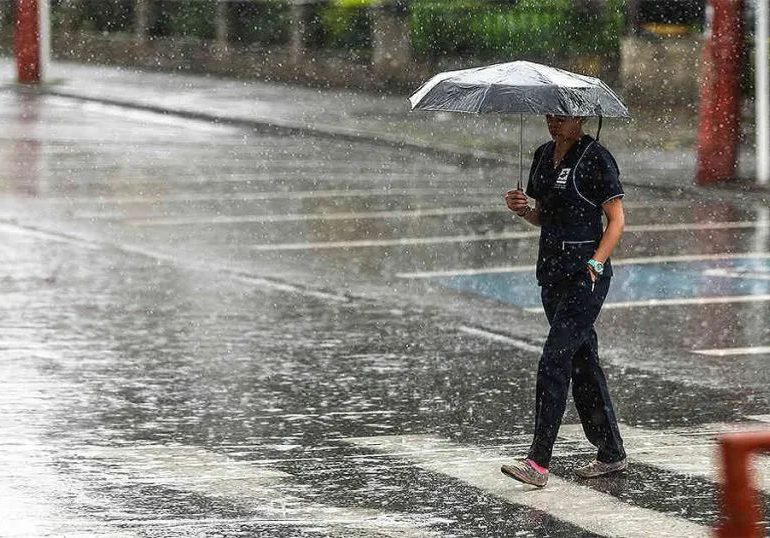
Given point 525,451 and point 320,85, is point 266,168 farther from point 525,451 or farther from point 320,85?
point 525,451

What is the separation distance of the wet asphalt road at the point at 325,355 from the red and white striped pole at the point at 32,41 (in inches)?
498

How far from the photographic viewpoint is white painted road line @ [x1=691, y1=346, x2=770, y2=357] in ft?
37.8

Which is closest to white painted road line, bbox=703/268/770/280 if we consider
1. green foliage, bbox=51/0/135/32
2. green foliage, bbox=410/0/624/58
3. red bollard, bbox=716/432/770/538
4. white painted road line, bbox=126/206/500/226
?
white painted road line, bbox=126/206/500/226

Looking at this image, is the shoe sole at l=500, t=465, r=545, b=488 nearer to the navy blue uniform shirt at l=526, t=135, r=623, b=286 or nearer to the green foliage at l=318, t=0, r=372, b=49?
the navy blue uniform shirt at l=526, t=135, r=623, b=286

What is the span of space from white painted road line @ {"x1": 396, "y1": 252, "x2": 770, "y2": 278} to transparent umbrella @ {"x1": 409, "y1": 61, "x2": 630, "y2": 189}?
6013 mm

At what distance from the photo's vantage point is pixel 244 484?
8141 mm

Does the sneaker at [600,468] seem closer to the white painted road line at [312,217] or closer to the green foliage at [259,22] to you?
the white painted road line at [312,217]

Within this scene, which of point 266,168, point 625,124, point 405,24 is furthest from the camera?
point 405,24

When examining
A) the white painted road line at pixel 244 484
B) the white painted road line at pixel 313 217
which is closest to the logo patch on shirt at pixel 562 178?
the white painted road line at pixel 244 484

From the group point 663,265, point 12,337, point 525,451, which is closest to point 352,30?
point 663,265

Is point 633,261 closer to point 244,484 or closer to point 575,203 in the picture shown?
point 575,203

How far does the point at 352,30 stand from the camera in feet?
109

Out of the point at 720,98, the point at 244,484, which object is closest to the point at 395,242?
the point at 720,98

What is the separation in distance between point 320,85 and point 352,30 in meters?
1.15
